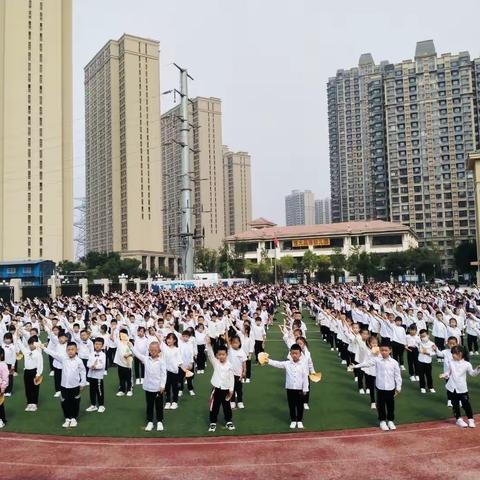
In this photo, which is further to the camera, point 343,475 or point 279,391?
point 279,391

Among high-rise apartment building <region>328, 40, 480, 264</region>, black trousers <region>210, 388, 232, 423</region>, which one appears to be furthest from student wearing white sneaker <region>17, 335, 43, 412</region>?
high-rise apartment building <region>328, 40, 480, 264</region>

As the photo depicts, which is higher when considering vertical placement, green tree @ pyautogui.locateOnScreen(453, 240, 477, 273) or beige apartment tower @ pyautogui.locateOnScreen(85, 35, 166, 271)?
beige apartment tower @ pyautogui.locateOnScreen(85, 35, 166, 271)

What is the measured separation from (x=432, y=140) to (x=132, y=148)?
2199 inches

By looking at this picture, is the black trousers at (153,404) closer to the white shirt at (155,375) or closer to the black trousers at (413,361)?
the white shirt at (155,375)

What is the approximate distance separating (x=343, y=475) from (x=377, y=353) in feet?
7.70

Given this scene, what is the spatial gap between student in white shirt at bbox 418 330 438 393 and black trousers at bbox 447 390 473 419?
1689mm

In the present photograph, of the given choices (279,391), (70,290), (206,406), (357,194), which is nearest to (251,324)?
(279,391)

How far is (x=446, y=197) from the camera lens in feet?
295

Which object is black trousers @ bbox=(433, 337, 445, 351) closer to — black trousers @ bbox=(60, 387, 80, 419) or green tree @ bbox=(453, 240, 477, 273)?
black trousers @ bbox=(60, 387, 80, 419)

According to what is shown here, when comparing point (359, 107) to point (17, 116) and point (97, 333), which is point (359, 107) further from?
point (97, 333)

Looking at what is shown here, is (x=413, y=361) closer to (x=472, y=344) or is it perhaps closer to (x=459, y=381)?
(x=459, y=381)

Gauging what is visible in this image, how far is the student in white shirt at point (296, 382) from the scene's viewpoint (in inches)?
304

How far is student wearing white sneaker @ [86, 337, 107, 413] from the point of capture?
877 centimetres

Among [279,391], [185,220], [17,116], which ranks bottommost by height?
→ [279,391]
